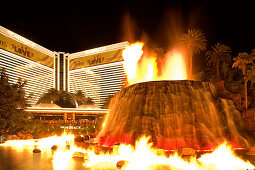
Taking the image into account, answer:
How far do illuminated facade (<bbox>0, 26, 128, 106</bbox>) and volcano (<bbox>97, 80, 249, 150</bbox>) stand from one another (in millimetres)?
80871

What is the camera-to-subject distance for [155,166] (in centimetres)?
855

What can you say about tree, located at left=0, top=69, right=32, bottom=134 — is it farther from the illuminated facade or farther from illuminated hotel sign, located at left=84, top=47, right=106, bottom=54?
illuminated hotel sign, located at left=84, top=47, right=106, bottom=54

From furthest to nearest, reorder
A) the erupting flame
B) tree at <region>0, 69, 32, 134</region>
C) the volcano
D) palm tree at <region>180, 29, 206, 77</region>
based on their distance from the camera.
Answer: palm tree at <region>180, 29, 206, 77</region>, the erupting flame, tree at <region>0, 69, 32, 134</region>, the volcano

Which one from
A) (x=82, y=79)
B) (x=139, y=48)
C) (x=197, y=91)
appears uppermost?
(x=82, y=79)

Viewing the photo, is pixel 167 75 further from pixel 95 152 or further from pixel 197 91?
pixel 95 152

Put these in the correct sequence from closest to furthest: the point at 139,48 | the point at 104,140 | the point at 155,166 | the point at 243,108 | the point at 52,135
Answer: the point at 155,166, the point at 104,140, the point at 243,108, the point at 52,135, the point at 139,48

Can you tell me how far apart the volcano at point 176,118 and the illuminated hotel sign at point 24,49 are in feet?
265

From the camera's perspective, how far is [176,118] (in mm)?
13250

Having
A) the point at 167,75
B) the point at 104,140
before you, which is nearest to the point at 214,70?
the point at 167,75

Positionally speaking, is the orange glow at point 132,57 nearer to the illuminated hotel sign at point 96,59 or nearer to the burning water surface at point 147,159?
the burning water surface at point 147,159

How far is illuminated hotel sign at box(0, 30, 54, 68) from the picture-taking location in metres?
85.4

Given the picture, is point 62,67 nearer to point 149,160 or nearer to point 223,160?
point 149,160

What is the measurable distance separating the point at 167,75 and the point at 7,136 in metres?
14.2

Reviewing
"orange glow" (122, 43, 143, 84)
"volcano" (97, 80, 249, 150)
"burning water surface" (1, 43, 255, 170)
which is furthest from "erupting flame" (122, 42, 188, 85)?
"burning water surface" (1, 43, 255, 170)
